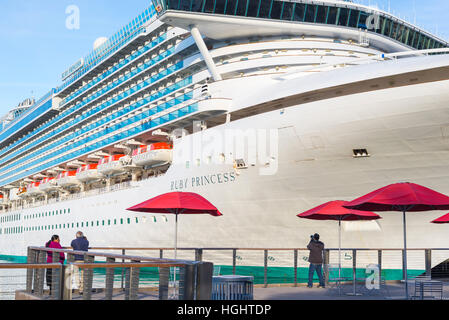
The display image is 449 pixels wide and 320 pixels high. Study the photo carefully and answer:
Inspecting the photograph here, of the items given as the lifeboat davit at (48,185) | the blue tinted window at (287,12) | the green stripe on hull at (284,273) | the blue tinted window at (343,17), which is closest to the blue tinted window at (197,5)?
the blue tinted window at (287,12)

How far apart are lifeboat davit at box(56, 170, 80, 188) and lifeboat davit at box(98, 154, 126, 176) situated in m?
5.34

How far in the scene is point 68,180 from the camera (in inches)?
1485

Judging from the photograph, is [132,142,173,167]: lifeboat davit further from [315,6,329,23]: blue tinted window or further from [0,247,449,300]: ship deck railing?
[315,6,329,23]: blue tinted window

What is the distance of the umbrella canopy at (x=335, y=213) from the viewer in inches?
536

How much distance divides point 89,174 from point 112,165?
4.33 m

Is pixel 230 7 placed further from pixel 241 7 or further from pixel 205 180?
pixel 205 180

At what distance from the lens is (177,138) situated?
24812mm

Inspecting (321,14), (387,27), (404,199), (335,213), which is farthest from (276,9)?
(404,199)

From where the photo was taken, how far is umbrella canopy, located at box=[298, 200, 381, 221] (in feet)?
44.7

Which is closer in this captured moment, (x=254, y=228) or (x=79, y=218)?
(x=254, y=228)

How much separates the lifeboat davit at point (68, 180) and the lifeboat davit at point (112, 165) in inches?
210

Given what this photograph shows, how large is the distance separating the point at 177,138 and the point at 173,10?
5.64 m
